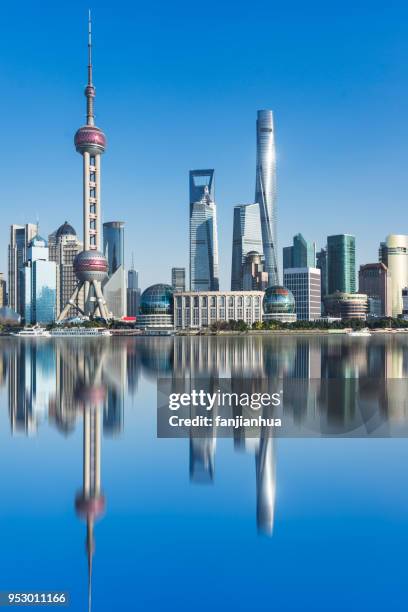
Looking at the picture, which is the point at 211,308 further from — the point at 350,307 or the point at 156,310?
the point at 350,307

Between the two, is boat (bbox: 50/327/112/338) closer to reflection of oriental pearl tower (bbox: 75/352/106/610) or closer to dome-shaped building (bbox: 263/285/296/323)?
dome-shaped building (bbox: 263/285/296/323)

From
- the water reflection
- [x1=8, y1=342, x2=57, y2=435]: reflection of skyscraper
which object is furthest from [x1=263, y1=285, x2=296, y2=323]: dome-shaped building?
[x1=8, y1=342, x2=57, y2=435]: reflection of skyscraper

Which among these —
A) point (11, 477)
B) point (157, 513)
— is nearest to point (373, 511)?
point (157, 513)

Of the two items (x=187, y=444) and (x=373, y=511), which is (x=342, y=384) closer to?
(x=187, y=444)

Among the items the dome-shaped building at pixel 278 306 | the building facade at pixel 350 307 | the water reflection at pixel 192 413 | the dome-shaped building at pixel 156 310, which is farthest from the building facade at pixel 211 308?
the water reflection at pixel 192 413

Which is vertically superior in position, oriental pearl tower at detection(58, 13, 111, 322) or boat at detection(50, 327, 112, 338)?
oriental pearl tower at detection(58, 13, 111, 322)

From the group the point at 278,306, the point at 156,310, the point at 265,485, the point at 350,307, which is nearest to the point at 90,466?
the point at 265,485

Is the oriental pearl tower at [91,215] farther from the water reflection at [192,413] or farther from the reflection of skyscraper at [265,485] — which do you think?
the reflection of skyscraper at [265,485]
